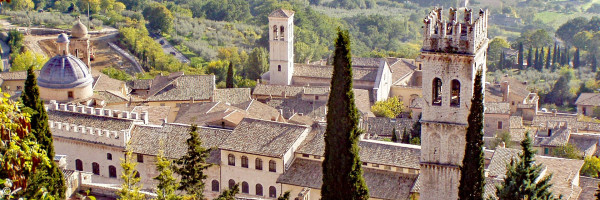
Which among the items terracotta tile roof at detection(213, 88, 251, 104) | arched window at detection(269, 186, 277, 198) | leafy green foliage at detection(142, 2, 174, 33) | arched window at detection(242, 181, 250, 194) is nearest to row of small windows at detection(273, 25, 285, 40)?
terracotta tile roof at detection(213, 88, 251, 104)

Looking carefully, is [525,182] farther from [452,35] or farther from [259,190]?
[259,190]

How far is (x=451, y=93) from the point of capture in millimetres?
28000

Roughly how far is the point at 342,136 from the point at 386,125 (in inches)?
969

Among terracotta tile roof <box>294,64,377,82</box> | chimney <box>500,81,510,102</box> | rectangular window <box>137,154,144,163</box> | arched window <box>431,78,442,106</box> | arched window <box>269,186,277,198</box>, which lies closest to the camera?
arched window <box>431,78,442,106</box>

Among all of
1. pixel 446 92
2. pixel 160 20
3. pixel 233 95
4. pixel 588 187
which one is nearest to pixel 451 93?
pixel 446 92

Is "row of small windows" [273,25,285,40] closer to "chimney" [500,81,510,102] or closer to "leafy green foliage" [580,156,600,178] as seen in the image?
"chimney" [500,81,510,102]

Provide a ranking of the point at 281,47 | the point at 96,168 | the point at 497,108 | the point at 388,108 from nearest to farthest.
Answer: the point at 96,168 < the point at 497,108 < the point at 388,108 < the point at 281,47

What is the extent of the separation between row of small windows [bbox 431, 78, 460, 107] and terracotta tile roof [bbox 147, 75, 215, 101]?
25.0 meters

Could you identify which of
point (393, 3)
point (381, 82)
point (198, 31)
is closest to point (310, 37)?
point (198, 31)

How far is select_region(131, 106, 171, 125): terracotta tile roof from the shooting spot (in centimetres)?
4269

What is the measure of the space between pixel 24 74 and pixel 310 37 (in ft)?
122

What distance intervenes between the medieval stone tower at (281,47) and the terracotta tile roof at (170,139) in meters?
22.1

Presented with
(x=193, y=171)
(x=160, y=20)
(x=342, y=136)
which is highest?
(x=160, y=20)

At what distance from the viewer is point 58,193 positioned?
25.9 metres
